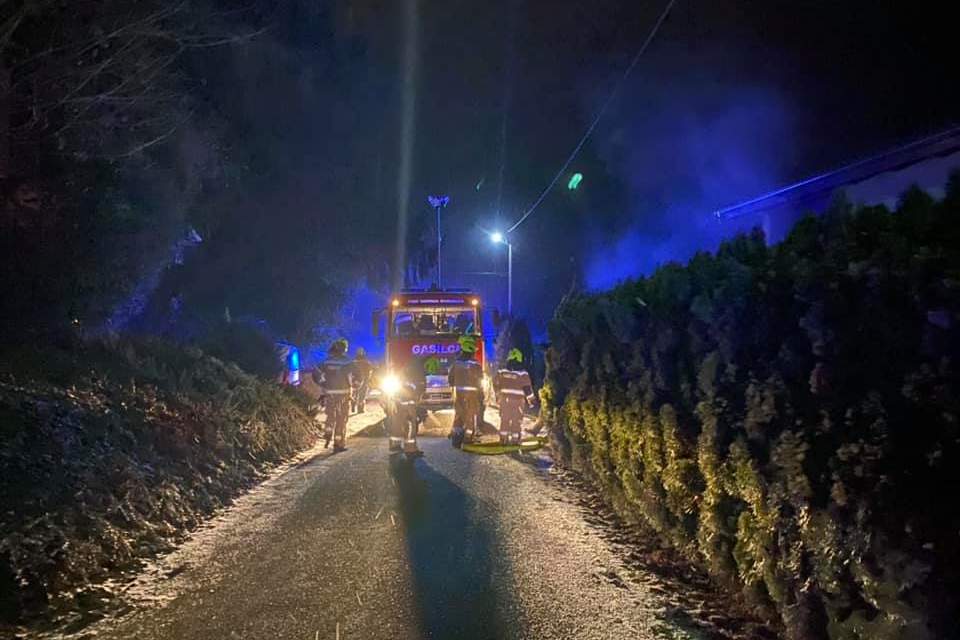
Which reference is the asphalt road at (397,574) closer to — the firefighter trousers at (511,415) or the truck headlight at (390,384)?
the firefighter trousers at (511,415)

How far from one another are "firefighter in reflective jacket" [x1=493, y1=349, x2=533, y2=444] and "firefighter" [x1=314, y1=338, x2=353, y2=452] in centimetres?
252

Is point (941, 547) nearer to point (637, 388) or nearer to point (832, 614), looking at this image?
point (832, 614)

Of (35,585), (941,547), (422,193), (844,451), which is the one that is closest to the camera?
(941,547)

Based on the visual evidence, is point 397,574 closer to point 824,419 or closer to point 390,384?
point 824,419

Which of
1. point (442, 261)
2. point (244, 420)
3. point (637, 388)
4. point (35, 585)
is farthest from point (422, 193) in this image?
point (35, 585)

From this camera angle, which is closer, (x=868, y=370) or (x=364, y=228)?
(x=868, y=370)

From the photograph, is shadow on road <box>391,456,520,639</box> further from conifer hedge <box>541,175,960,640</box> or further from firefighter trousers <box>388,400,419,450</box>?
firefighter trousers <box>388,400,419,450</box>

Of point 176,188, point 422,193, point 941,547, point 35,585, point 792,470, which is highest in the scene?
point 422,193

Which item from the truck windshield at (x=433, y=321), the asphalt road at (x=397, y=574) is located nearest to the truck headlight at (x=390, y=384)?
the truck windshield at (x=433, y=321)

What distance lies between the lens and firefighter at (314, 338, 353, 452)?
12.9 m

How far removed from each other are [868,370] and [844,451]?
0.41 m

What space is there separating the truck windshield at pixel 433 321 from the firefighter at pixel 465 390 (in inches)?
122

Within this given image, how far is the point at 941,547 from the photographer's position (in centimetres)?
329

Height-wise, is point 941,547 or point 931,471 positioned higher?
point 931,471
